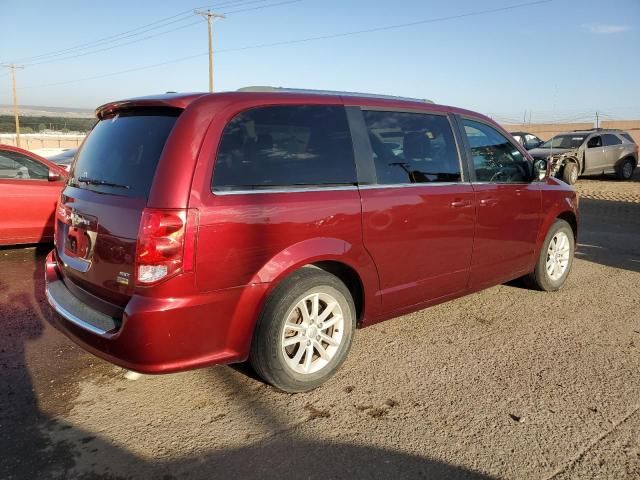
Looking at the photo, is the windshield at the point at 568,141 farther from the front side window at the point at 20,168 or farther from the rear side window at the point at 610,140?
the front side window at the point at 20,168

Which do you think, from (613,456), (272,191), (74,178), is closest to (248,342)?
(272,191)

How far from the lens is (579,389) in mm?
3303

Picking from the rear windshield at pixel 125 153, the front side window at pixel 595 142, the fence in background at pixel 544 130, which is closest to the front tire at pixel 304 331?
the rear windshield at pixel 125 153

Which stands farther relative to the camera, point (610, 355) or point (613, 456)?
point (610, 355)

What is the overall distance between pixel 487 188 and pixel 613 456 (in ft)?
7.53

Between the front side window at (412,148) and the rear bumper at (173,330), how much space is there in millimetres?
1327

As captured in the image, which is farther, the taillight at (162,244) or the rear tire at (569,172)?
the rear tire at (569,172)

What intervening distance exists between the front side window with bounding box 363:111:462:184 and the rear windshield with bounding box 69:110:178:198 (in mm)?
1417

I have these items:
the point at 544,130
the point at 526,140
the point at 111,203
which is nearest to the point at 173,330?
the point at 111,203

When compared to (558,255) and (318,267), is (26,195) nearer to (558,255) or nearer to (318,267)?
(318,267)

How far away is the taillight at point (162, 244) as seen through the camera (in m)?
2.62

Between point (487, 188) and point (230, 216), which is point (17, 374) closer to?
point (230, 216)

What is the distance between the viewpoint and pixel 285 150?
3.11 m

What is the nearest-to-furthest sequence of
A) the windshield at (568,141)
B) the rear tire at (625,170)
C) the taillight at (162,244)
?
the taillight at (162,244) < the windshield at (568,141) < the rear tire at (625,170)
